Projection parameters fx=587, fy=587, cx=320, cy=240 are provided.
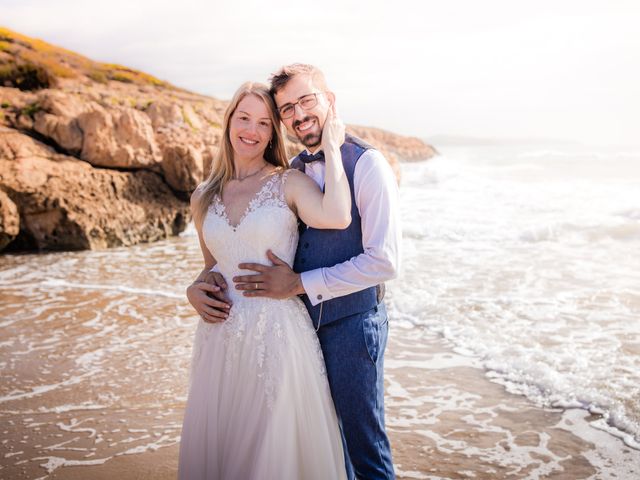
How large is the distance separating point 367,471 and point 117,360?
348 centimetres

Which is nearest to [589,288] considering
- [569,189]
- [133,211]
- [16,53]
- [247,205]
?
[247,205]

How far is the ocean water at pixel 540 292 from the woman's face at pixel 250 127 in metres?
3.07

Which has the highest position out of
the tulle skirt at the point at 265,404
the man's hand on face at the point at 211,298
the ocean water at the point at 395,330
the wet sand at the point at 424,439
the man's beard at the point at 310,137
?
the man's beard at the point at 310,137

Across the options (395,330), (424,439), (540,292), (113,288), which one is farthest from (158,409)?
(540,292)

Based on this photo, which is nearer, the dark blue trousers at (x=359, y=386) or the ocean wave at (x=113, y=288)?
the dark blue trousers at (x=359, y=386)

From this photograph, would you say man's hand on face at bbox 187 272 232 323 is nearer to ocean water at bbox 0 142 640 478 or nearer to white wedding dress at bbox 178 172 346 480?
white wedding dress at bbox 178 172 346 480

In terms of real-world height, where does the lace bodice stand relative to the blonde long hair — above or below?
below

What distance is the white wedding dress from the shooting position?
7.91 feet

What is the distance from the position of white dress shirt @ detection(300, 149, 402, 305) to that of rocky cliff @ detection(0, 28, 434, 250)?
9112mm

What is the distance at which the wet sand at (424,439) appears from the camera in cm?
353

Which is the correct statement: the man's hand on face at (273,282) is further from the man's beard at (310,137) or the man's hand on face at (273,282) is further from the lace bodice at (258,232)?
the man's beard at (310,137)

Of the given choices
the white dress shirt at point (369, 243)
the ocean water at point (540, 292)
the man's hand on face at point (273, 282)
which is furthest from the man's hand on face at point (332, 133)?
the ocean water at point (540, 292)

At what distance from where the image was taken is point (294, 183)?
2.56 meters

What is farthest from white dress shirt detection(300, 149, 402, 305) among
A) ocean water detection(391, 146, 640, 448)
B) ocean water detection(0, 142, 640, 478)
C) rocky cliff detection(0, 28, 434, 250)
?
rocky cliff detection(0, 28, 434, 250)
